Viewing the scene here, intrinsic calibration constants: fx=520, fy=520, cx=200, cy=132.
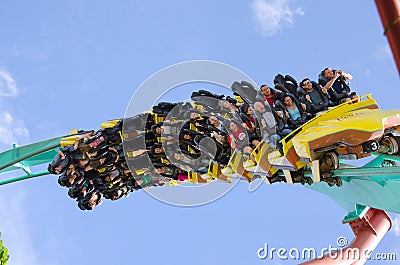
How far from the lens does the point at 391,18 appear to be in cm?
123

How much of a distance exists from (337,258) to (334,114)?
1608mm

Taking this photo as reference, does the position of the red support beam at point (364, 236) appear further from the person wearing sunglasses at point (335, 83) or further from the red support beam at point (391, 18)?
the red support beam at point (391, 18)

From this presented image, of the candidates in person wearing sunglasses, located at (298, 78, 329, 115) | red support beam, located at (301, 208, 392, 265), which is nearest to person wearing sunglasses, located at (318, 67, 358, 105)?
person wearing sunglasses, located at (298, 78, 329, 115)

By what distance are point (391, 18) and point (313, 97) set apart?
4.51m

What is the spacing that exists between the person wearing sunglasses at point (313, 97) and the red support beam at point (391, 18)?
14.4ft

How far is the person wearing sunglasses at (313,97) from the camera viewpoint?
18.3 ft

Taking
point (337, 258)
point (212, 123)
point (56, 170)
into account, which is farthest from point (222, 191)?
point (56, 170)

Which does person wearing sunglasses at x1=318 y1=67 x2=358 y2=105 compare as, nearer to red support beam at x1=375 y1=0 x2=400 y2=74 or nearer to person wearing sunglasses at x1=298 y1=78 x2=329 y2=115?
person wearing sunglasses at x1=298 y1=78 x2=329 y2=115

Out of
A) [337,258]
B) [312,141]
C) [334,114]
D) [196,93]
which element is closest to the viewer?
[312,141]

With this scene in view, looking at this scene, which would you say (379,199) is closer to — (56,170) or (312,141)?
(312,141)

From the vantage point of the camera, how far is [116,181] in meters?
7.39

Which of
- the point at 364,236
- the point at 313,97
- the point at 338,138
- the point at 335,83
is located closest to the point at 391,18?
the point at 338,138

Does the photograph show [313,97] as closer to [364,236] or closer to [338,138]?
[338,138]

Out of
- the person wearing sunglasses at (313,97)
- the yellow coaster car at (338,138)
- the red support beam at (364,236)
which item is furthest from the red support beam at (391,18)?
the red support beam at (364,236)
